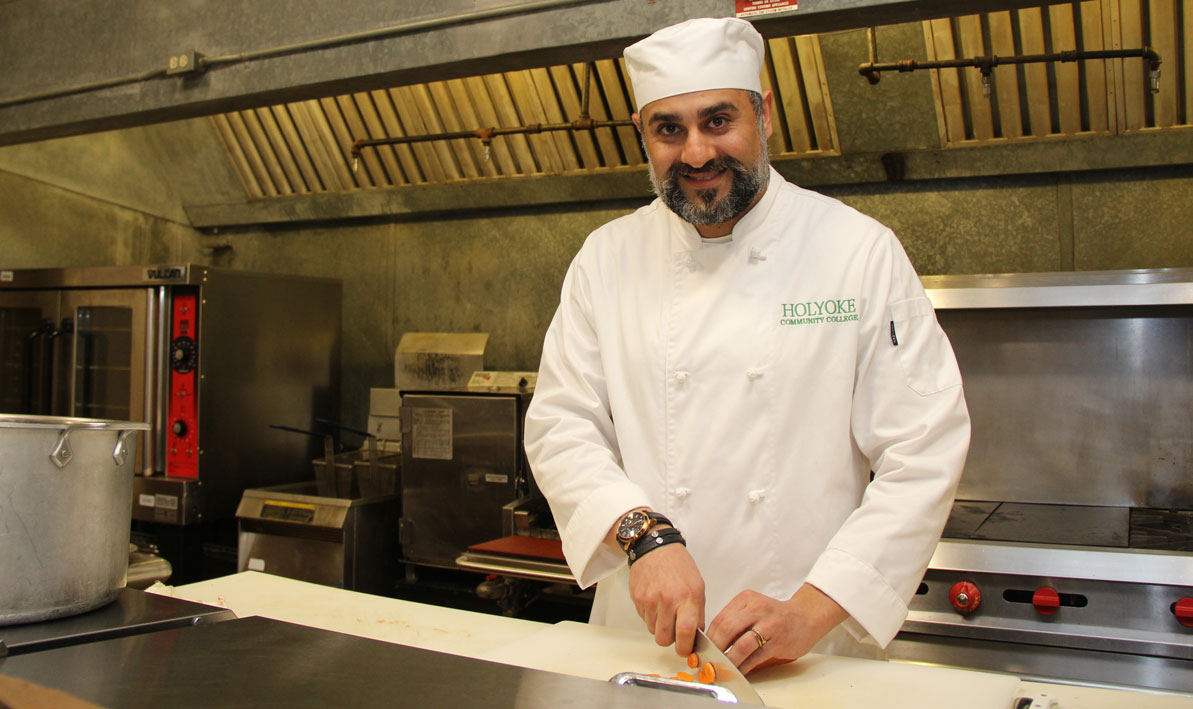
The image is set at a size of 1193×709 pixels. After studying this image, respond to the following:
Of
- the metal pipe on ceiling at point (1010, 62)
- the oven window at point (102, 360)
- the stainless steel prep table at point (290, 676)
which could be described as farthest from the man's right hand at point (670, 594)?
the oven window at point (102, 360)

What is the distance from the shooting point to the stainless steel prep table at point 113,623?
1.05m

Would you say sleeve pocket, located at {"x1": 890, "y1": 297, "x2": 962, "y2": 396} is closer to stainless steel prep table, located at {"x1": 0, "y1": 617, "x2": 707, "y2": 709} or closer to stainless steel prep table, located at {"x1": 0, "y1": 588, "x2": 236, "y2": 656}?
stainless steel prep table, located at {"x1": 0, "y1": 617, "x2": 707, "y2": 709}

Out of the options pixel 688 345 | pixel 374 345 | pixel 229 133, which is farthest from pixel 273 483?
pixel 688 345

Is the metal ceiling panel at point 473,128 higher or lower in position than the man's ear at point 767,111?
higher

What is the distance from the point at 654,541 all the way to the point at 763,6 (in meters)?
1.11

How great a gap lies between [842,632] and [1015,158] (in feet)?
6.90

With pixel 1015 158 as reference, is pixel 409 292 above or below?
below

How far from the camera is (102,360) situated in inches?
142

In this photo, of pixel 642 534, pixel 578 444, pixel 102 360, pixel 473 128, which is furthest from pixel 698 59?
pixel 102 360

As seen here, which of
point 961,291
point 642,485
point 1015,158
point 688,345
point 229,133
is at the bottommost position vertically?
point 642,485

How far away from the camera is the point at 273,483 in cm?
368

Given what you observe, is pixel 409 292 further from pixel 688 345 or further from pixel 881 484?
pixel 881 484

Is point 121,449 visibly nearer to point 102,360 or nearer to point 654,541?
point 654,541

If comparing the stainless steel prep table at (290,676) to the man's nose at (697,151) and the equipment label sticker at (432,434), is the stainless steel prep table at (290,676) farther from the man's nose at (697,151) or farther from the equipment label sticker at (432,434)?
the equipment label sticker at (432,434)
